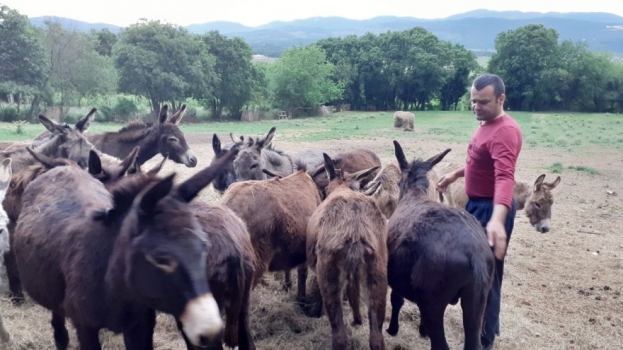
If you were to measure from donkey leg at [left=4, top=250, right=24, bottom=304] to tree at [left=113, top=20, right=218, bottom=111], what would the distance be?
34.4 m

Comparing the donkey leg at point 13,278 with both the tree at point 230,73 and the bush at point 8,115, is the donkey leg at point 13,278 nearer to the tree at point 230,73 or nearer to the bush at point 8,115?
the bush at point 8,115

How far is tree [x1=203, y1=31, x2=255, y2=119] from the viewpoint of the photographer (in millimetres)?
44938

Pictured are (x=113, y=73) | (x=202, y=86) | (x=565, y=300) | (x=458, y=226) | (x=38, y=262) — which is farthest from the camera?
(x=202, y=86)

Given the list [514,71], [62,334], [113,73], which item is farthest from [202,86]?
[62,334]

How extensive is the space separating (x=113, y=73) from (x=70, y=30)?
20.7ft

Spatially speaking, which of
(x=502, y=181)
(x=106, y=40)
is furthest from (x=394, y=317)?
(x=106, y=40)

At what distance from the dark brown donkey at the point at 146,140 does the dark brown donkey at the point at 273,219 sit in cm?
437

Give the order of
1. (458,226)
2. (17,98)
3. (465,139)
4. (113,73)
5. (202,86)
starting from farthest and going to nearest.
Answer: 1. (202,86)
2. (113,73)
3. (17,98)
4. (465,139)
5. (458,226)

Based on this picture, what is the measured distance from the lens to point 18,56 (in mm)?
34250

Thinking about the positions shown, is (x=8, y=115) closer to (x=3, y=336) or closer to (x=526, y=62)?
(x=3, y=336)

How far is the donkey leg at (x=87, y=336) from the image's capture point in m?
3.15

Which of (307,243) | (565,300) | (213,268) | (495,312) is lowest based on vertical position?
(565,300)

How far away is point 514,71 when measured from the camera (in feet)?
186

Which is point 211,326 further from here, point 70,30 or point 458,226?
point 70,30
